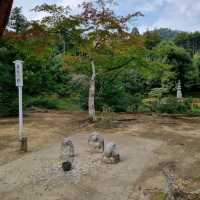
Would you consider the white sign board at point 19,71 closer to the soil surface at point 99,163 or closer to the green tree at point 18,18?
the soil surface at point 99,163

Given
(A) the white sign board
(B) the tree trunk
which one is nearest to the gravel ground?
(A) the white sign board

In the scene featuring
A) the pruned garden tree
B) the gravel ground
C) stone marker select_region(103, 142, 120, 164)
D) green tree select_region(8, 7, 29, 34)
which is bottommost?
the gravel ground

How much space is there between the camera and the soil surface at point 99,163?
14.7 ft

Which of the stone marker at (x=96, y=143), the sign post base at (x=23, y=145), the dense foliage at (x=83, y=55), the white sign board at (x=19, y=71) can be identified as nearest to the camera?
the stone marker at (x=96, y=143)

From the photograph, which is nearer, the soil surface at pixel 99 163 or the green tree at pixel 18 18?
the soil surface at pixel 99 163

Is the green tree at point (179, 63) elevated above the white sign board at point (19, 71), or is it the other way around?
the green tree at point (179, 63)

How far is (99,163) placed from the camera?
5.79 metres

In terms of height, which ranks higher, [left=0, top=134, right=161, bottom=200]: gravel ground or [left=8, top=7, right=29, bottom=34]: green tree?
[left=8, top=7, right=29, bottom=34]: green tree

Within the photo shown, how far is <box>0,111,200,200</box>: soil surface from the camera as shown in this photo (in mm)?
4488

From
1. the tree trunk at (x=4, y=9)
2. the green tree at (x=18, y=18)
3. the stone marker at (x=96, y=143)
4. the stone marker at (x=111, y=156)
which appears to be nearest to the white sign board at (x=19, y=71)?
the stone marker at (x=96, y=143)

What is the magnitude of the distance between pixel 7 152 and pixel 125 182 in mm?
3041

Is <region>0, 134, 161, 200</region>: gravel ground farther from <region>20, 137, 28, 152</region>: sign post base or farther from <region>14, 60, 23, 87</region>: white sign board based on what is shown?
<region>14, 60, 23, 87</region>: white sign board

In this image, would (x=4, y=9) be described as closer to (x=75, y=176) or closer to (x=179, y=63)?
(x=75, y=176)

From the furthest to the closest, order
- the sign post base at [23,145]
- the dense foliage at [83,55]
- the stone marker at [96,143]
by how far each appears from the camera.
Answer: the dense foliage at [83,55]
the sign post base at [23,145]
the stone marker at [96,143]
